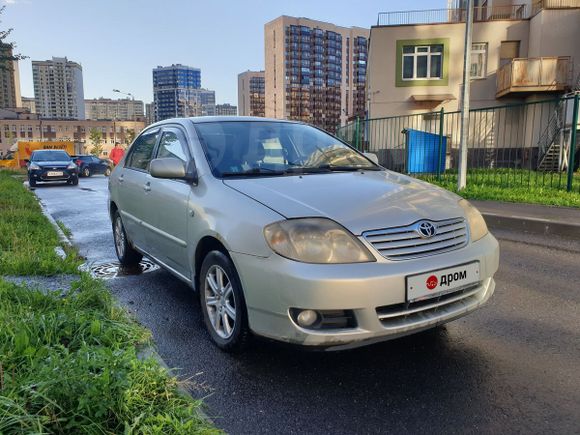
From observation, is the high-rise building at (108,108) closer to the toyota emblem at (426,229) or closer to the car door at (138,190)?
the car door at (138,190)

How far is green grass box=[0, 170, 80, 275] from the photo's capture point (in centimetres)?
456

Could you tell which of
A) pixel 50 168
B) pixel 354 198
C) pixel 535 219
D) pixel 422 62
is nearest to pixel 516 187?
pixel 535 219

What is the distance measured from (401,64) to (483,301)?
2388 cm

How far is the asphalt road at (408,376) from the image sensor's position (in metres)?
2.50

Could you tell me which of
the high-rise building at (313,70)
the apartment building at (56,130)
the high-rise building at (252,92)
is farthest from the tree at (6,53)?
the apartment building at (56,130)

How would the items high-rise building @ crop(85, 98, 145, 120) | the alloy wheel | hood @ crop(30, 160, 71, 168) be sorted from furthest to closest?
1. high-rise building @ crop(85, 98, 145, 120)
2. hood @ crop(30, 160, 71, 168)
3. the alloy wheel

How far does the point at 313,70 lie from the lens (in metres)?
94.4

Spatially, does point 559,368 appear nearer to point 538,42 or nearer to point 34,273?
point 34,273

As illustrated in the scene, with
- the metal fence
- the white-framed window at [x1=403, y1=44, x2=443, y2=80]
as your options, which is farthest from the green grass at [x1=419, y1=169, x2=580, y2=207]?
the white-framed window at [x1=403, y1=44, x2=443, y2=80]

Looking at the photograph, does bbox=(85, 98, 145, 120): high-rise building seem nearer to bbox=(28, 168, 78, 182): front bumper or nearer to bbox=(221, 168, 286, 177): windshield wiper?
bbox=(28, 168, 78, 182): front bumper

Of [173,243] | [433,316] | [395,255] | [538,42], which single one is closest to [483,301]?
[433,316]

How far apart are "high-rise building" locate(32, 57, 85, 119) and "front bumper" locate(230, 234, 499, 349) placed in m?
135

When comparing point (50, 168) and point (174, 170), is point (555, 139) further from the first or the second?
point (50, 168)

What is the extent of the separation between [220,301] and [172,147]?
66.0 inches
